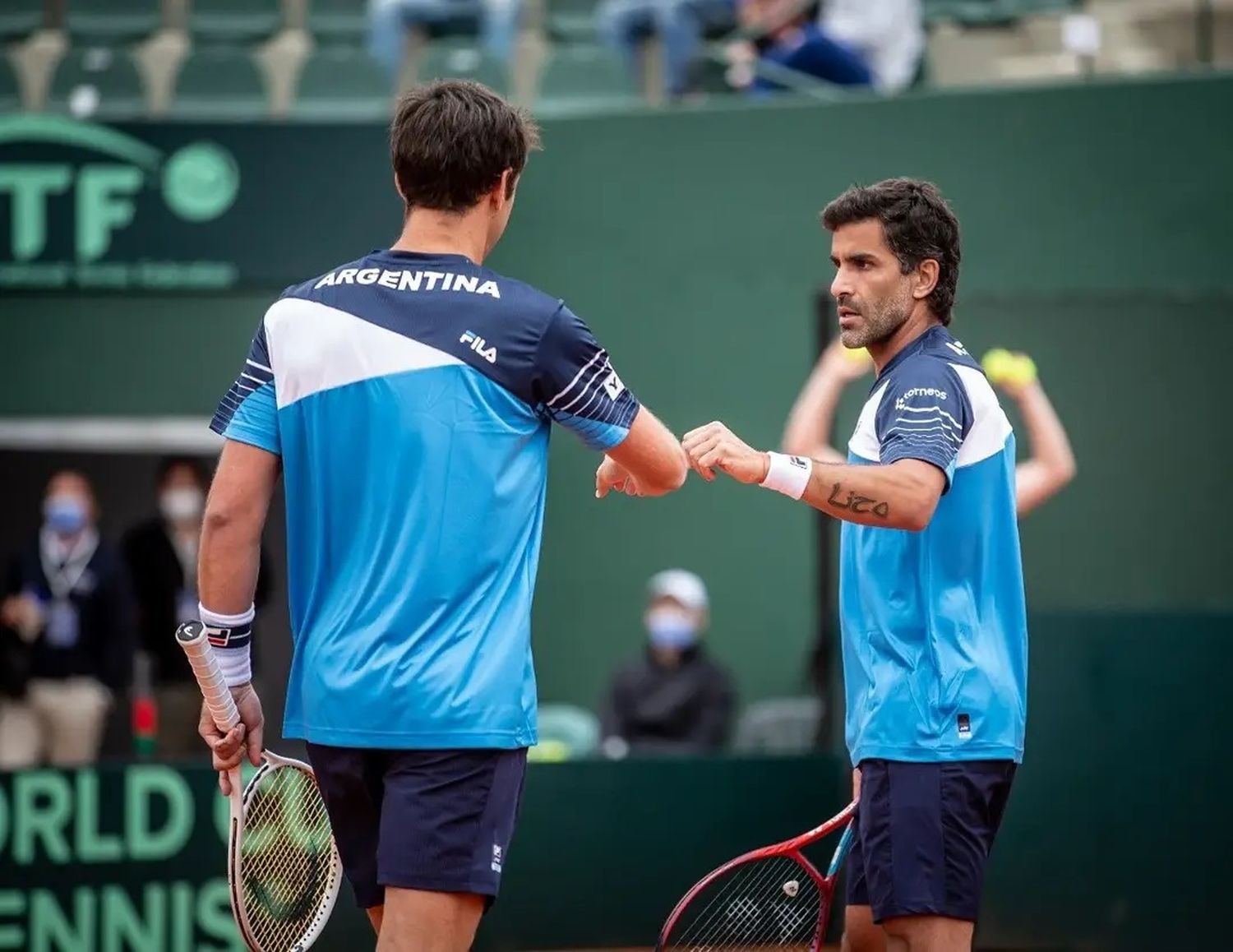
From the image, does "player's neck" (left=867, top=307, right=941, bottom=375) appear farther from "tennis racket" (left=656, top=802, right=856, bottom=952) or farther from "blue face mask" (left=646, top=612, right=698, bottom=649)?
"blue face mask" (left=646, top=612, right=698, bottom=649)

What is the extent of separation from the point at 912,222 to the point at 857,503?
717 mm

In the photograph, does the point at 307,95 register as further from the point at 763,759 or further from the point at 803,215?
the point at 763,759

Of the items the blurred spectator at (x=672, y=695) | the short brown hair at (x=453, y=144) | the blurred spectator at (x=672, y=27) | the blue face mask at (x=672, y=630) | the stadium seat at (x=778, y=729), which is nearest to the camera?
the short brown hair at (x=453, y=144)

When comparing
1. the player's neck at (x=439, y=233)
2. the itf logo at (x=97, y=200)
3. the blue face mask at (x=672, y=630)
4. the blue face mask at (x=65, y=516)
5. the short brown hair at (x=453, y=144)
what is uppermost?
the itf logo at (x=97, y=200)

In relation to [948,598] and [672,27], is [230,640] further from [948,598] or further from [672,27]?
[672,27]

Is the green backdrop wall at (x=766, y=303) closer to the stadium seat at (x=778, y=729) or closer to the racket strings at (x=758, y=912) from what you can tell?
the stadium seat at (x=778, y=729)

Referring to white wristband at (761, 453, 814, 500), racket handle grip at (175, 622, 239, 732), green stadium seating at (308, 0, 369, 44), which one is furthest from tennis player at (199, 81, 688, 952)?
green stadium seating at (308, 0, 369, 44)

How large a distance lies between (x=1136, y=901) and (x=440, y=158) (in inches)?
177

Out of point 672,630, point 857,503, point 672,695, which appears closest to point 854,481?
point 857,503

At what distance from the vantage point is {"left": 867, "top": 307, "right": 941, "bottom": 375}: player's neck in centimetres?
410

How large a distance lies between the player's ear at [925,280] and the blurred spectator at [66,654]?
604cm

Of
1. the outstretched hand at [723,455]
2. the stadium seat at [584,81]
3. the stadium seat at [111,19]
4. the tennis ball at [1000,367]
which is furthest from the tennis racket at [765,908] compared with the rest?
the stadium seat at [111,19]

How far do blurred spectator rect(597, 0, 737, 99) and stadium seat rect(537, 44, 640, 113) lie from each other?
0.31 feet

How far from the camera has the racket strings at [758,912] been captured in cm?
429
